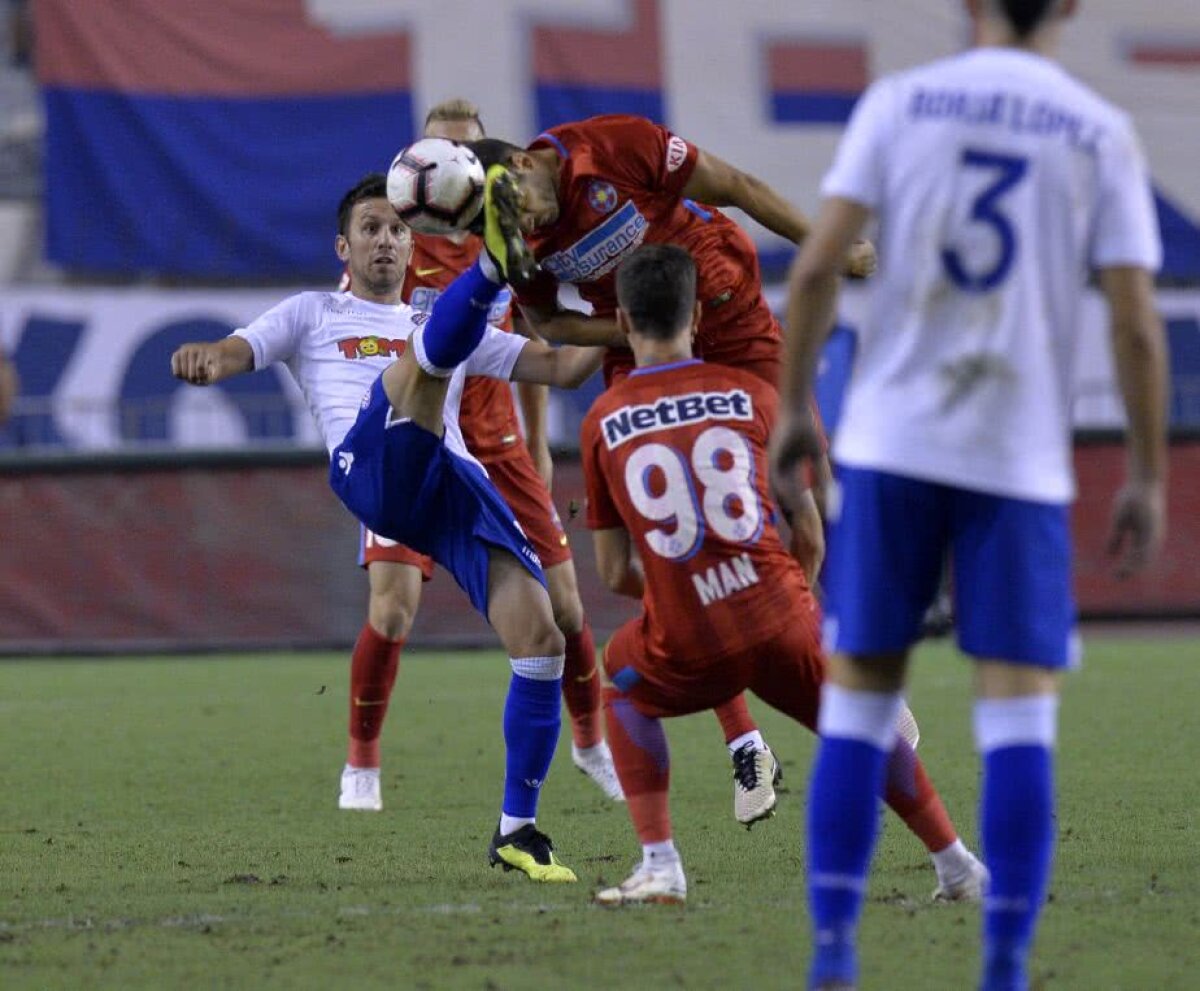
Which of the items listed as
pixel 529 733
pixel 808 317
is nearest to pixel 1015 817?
pixel 808 317

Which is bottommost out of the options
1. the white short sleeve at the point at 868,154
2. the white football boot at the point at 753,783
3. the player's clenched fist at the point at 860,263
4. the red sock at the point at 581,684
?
the red sock at the point at 581,684

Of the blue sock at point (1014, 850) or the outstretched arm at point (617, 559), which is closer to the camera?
the blue sock at point (1014, 850)

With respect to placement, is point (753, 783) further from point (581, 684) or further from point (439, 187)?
point (439, 187)

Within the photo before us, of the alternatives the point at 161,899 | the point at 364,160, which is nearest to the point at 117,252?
the point at 364,160

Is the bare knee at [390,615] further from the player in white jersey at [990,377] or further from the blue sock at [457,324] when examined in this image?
the player in white jersey at [990,377]

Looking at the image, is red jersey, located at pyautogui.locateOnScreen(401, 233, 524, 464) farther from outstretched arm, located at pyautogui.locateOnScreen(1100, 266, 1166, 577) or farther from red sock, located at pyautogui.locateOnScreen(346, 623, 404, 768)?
outstretched arm, located at pyautogui.locateOnScreen(1100, 266, 1166, 577)

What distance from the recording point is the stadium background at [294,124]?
18.9 m

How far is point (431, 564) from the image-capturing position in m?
7.97

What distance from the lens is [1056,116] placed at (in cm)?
358

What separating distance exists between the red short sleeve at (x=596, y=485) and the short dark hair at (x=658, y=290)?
0.26m

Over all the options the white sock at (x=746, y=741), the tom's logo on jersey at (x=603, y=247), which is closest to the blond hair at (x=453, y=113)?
the tom's logo on jersey at (x=603, y=247)

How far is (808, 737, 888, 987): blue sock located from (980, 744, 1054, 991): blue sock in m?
0.21

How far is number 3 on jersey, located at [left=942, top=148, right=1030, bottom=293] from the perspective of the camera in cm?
358

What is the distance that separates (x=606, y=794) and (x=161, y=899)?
2505 millimetres
